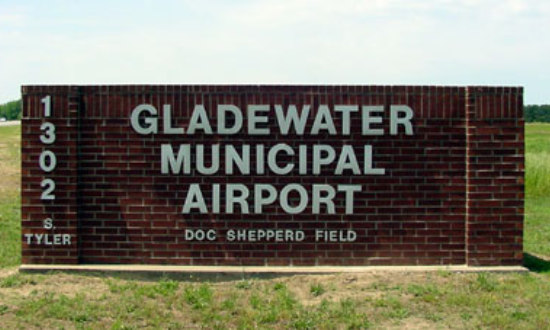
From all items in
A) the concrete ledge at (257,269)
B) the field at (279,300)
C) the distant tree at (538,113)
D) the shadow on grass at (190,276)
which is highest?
the distant tree at (538,113)

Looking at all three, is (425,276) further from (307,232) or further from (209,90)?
(209,90)

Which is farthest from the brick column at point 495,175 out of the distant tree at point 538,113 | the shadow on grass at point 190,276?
the distant tree at point 538,113

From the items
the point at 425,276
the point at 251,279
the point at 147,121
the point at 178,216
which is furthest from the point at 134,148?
the point at 425,276

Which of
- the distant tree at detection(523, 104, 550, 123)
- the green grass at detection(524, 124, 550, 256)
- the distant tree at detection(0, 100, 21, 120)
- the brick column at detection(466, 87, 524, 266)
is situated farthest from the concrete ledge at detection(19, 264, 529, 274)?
the distant tree at detection(0, 100, 21, 120)

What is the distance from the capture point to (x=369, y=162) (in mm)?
9188

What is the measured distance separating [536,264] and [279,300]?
160 inches

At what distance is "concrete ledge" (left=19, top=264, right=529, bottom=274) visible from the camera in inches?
355

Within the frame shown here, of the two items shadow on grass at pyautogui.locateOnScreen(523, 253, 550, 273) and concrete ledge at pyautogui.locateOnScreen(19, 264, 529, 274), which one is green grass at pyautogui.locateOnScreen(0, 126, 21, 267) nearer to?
concrete ledge at pyautogui.locateOnScreen(19, 264, 529, 274)

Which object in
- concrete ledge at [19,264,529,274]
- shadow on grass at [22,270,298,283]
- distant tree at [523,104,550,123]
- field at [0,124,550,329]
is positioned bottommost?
field at [0,124,550,329]

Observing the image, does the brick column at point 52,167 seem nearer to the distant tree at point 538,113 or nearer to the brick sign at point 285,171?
the brick sign at point 285,171

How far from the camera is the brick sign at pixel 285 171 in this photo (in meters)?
9.18

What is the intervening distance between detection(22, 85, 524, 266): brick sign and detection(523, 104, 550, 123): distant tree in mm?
113729

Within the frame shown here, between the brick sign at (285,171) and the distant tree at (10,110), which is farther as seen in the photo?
the distant tree at (10,110)

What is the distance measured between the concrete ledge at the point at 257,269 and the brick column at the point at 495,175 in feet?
0.49
